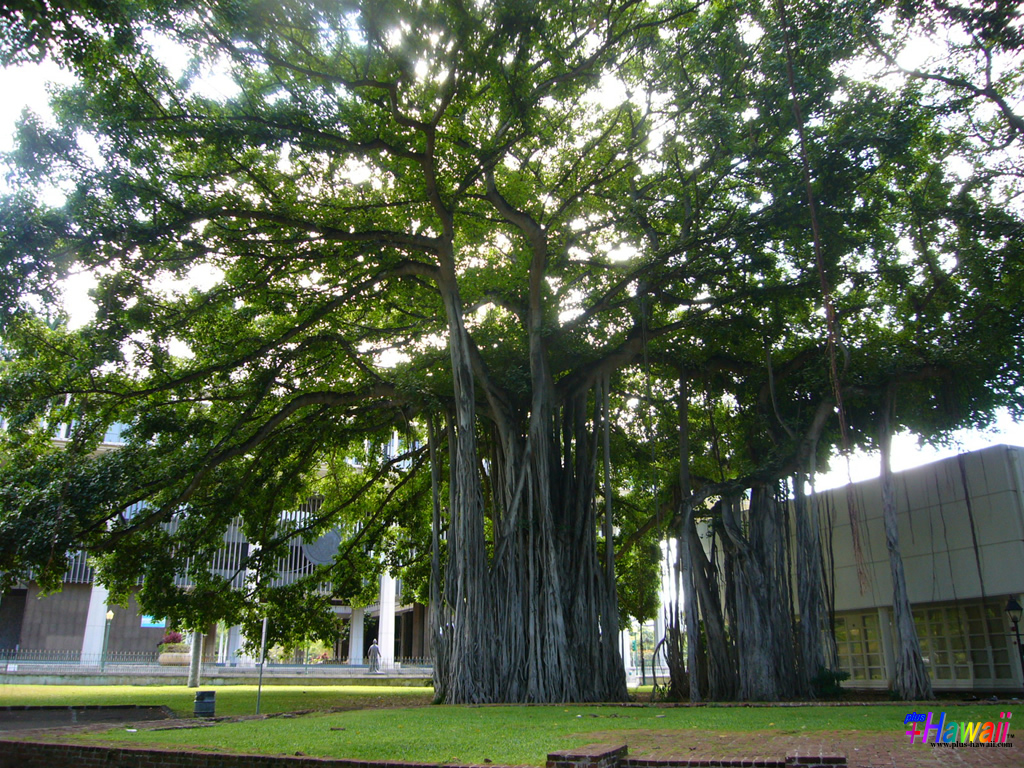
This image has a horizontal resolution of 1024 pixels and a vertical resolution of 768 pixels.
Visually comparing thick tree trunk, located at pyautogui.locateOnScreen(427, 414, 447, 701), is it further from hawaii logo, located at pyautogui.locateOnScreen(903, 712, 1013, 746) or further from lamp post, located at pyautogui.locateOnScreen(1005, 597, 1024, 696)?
lamp post, located at pyautogui.locateOnScreen(1005, 597, 1024, 696)

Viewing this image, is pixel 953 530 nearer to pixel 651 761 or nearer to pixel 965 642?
pixel 965 642

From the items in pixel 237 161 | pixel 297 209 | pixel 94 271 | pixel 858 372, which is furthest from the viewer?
pixel 858 372

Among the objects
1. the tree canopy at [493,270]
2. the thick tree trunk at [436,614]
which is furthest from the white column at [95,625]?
the thick tree trunk at [436,614]

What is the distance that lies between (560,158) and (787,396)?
5153 millimetres

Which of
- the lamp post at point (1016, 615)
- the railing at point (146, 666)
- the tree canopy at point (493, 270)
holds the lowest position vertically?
the railing at point (146, 666)

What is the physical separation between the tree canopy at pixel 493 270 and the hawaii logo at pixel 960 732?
12.5 ft

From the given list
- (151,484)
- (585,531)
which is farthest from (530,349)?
(151,484)

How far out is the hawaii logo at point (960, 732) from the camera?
4.38 m

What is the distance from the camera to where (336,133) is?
8.90 meters

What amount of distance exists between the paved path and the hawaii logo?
10 centimetres

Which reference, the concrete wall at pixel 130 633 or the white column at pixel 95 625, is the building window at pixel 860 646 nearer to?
the white column at pixel 95 625

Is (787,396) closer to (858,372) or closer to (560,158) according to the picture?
(858,372)

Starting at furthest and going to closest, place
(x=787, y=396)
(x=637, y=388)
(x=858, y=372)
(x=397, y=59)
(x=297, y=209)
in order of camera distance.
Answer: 1. (x=637, y=388)
2. (x=787, y=396)
3. (x=858, y=372)
4. (x=297, y=209)
5. (x=397, y=59)

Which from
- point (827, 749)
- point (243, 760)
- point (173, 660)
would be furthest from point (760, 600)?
point (173, 660)
